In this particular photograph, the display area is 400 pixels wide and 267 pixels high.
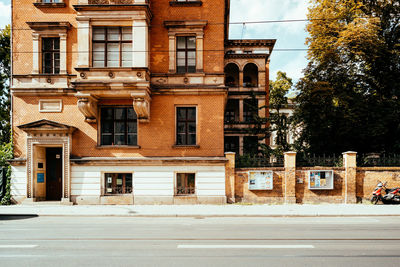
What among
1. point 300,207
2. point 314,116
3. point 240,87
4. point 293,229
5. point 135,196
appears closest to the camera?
point 293,229

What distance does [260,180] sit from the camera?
50.0ft

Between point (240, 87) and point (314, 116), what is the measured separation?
1311 centimetres

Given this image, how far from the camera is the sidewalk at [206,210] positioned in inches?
493

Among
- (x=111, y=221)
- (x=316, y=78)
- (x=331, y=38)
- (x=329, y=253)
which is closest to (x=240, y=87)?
(x=316, y=78)

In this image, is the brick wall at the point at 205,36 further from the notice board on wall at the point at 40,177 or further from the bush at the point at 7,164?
the bush at the point at 7,164

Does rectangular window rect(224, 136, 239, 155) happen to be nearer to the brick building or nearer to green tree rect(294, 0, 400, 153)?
green tree rect(294, 0, 400, 153)

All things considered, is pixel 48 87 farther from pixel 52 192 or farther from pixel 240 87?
pixel 240 87

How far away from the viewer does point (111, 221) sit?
11.2 metres

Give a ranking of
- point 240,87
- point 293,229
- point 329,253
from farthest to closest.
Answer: point 240,87, point 293,229, point 329,253

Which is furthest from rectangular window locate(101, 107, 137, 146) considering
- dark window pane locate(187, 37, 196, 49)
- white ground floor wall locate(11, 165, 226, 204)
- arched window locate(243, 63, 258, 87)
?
arched window locate(243, 63, 258, 87)

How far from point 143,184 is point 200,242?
27.5 feet

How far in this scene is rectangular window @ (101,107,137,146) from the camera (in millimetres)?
16000

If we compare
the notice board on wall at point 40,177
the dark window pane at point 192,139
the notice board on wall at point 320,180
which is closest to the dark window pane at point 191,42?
the dark window pane at point 192,139

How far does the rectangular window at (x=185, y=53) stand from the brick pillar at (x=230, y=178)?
5.27m
